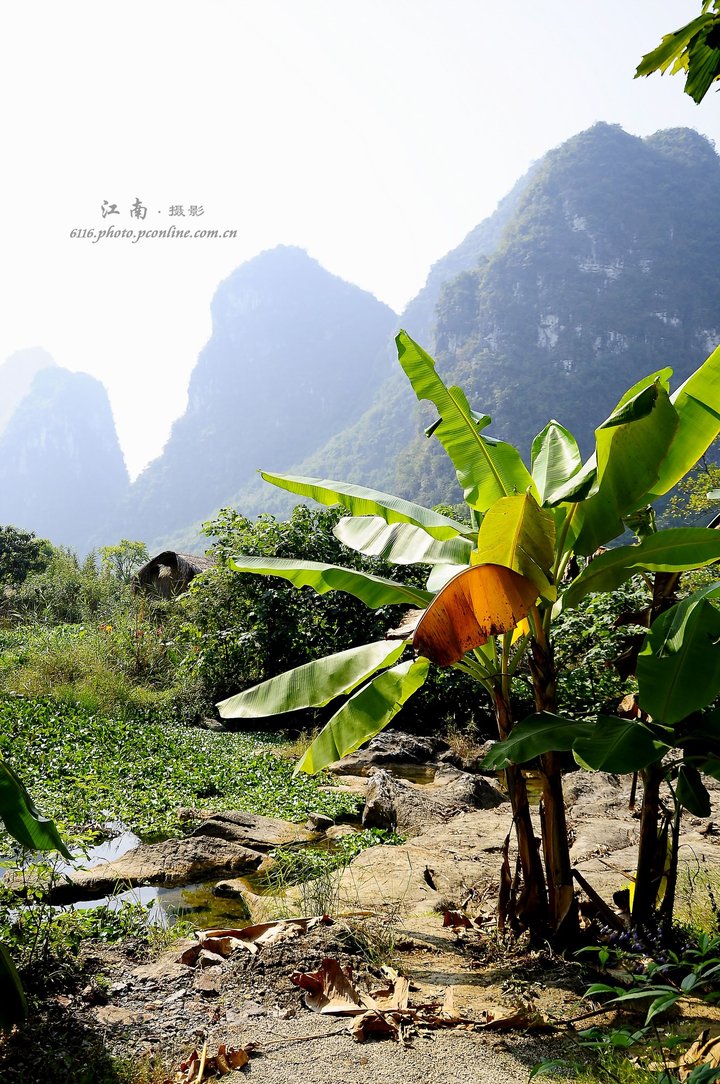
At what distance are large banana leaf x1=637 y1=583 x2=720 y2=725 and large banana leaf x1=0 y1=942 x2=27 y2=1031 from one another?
2.29 meters

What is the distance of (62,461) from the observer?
6491 inches

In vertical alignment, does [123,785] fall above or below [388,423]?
below

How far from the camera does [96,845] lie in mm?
5391

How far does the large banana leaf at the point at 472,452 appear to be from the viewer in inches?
137

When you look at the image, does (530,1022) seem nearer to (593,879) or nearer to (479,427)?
(593,879)

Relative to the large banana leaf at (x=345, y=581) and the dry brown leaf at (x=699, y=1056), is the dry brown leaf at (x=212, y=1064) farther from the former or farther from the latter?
the large banana leaf at (x=345, y=581)

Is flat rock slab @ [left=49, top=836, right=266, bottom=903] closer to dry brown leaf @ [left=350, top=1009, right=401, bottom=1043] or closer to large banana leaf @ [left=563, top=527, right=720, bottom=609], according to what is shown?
dry brown leaf @ [left=350, top=1009, right=401, bottom=1043]

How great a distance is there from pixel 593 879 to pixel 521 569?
2.44 meters

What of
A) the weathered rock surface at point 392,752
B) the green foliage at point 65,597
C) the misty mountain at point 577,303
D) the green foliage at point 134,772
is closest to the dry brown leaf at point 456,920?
the green foliage at point 134,772

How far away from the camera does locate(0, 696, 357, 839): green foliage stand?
5.95 meters

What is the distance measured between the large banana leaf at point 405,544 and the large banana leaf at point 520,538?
0.49 metres

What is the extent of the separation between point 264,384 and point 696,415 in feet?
497

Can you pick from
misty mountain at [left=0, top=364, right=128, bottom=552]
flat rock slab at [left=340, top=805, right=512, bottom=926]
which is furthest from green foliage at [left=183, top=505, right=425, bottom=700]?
misty mountain at [left=0, top=364, right=128, bottom=552]

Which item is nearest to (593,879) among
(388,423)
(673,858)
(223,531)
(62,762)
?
(673,858)
